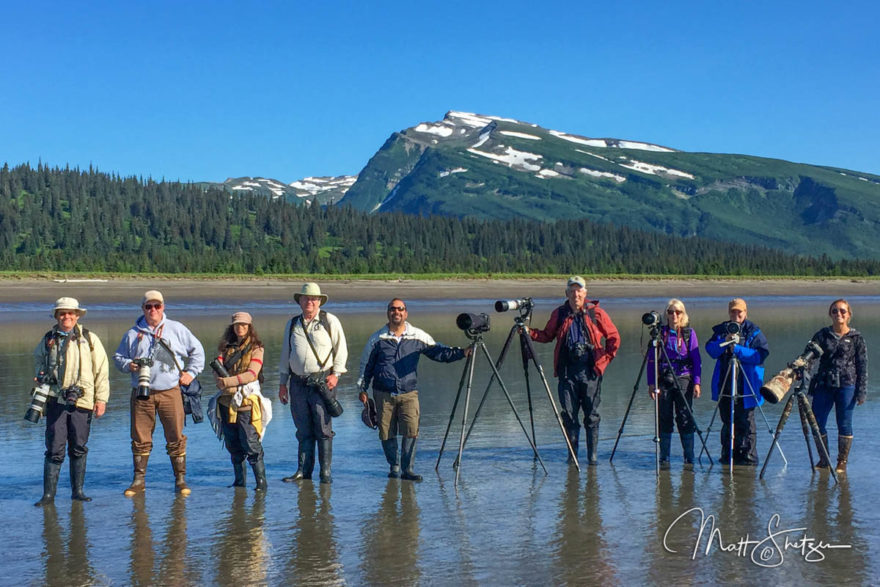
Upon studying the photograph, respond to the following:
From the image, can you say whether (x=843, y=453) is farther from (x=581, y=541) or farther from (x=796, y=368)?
(x=581, y=541)

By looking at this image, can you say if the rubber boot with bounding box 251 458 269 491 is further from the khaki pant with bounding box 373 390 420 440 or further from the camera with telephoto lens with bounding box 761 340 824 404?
the camera with telephoto lens with bounding box 761 340 824 404

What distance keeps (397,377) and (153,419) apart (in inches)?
106

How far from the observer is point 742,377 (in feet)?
37.0

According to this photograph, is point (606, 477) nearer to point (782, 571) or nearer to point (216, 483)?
point (782, 571)

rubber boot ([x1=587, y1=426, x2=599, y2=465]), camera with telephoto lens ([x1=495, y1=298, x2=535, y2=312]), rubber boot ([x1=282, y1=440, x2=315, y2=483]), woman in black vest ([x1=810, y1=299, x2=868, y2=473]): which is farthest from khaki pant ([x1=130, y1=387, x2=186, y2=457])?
woman in black vest ([x1=810, y1=299, x2=868, y2=473])

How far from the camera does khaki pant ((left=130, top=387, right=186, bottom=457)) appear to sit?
385 inches

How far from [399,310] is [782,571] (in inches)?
193

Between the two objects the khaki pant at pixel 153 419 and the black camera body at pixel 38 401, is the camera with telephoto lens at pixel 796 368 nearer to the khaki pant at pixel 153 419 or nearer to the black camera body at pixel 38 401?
the khaki pant at pixel 153 419

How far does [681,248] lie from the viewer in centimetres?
18512

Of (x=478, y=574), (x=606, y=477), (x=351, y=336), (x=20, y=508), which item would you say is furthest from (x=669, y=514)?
(x=351, y=336)
